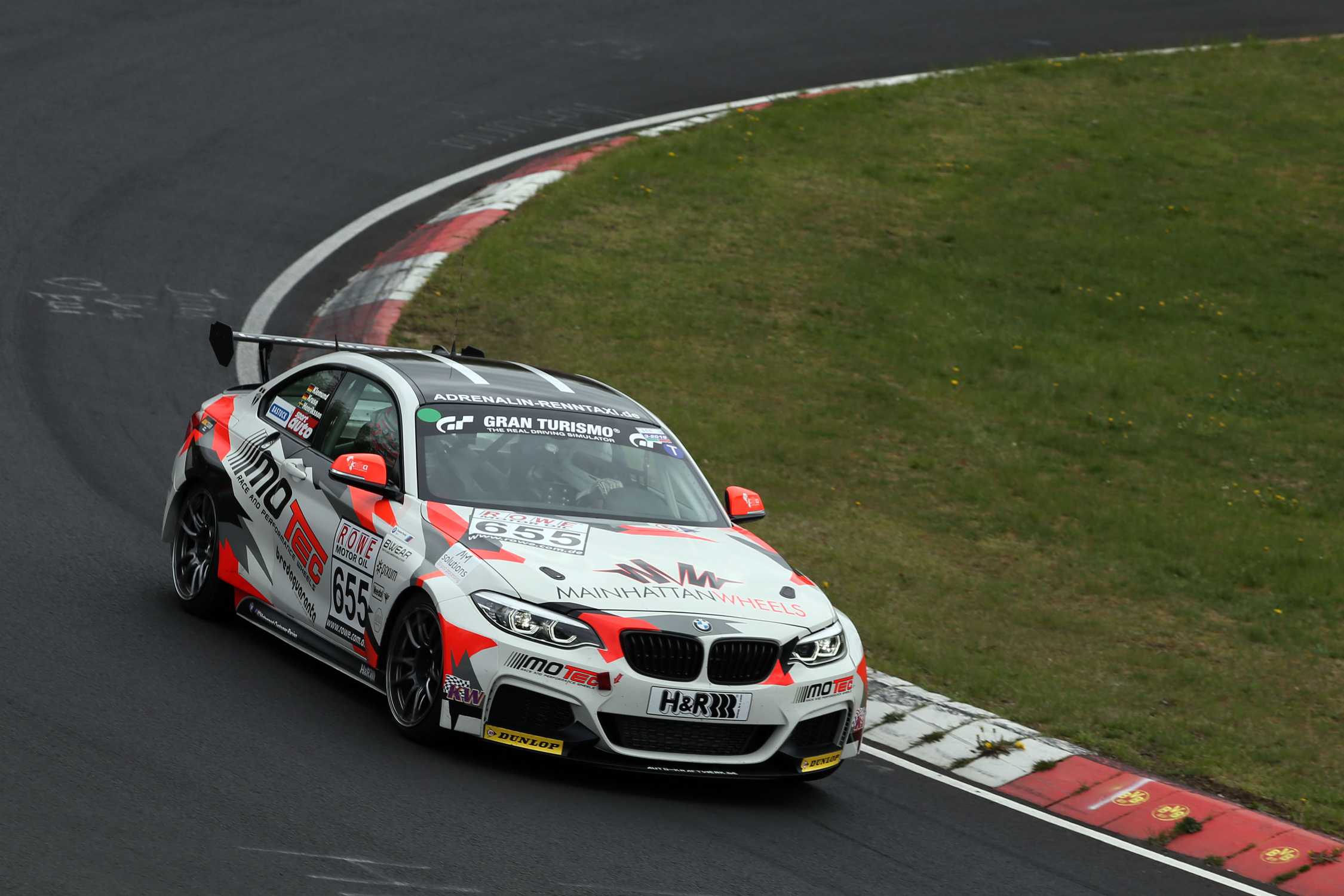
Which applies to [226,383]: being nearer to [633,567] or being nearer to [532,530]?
[532,530]

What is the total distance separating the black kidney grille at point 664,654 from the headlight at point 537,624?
135mm

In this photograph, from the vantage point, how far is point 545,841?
20.9ft

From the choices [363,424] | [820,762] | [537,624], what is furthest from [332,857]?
[363,424]

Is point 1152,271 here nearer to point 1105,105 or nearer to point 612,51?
point 1105,105

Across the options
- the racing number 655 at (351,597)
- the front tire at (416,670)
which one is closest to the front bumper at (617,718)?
the front tire at (416,670)

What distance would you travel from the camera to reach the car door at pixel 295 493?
8180 mm

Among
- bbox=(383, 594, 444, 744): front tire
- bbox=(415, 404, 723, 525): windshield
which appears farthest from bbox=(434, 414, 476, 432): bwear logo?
bbox=(383, 594, 444, 744): front tire

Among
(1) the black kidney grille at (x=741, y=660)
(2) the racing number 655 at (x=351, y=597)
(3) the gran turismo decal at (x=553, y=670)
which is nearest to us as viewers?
(3) the gran turismo decal at (x=553, y=670)

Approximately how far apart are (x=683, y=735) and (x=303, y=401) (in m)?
3.19

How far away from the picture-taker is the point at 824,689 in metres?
7.36

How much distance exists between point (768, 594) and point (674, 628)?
667 millimetres

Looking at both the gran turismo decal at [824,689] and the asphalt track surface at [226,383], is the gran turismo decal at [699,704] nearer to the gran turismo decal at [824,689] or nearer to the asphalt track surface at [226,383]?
the gran turismo decal at [824,689]

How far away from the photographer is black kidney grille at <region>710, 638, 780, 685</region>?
7.08 metres

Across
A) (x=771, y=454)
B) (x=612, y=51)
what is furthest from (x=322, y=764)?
(x=612, y=51)
